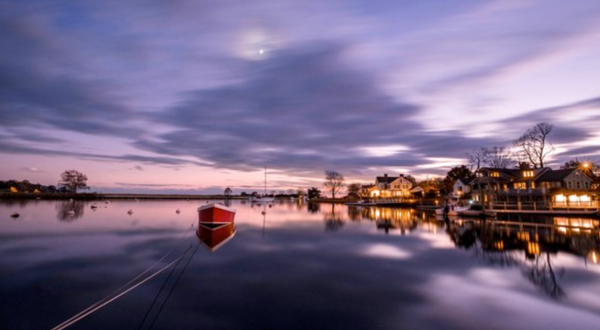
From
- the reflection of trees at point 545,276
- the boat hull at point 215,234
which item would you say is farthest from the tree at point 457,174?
the reflection of trees at point 545,276

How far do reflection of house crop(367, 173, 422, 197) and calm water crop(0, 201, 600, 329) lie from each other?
83.0 meters

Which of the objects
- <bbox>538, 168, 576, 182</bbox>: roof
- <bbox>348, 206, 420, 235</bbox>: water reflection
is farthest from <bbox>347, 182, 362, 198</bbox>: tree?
<bbox>348, 206, 420, 235</bbox>: water reflection

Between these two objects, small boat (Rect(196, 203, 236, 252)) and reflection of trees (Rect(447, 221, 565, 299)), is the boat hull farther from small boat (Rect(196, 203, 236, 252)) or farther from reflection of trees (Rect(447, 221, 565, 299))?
reflection of trees (Rect(447, 221, 565, 299))

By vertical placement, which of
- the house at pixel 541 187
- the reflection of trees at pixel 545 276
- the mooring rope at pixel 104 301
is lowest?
the reflection of trees at pixel 545 276

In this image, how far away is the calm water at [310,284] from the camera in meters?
10.2

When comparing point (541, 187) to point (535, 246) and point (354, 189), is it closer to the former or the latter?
point (535, 246)

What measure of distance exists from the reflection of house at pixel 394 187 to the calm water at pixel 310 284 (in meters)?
83.0

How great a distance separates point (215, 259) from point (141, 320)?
32.7 ft

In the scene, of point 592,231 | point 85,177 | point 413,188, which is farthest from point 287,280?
point 85,177

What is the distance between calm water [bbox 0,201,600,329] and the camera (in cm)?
1018

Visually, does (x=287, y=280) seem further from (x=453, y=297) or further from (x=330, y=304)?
(x=453, y=297)

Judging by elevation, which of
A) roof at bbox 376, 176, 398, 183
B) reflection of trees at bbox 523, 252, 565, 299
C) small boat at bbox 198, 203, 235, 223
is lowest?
reflection of trees at bbox 523, 252, 565, 299

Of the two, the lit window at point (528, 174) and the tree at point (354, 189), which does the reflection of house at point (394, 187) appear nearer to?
the tree at point (354, 189)

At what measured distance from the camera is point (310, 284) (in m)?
14.3
